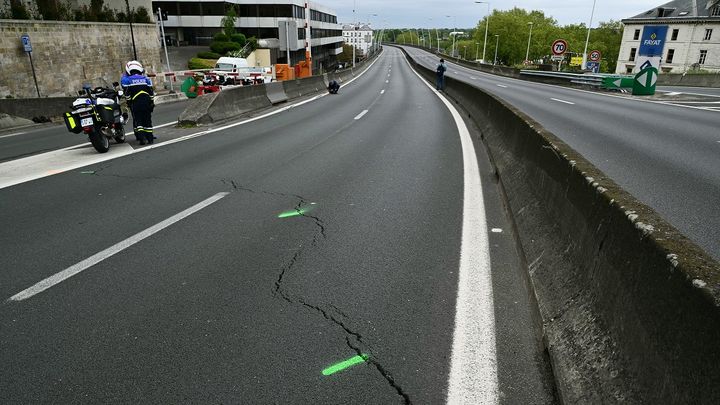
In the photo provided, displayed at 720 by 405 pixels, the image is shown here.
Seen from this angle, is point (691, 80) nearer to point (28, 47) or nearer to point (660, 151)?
point (660, 151)

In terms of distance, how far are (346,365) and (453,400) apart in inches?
29.6

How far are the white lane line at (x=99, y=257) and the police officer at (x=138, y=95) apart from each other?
548cm

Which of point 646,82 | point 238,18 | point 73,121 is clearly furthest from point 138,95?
point 238,18

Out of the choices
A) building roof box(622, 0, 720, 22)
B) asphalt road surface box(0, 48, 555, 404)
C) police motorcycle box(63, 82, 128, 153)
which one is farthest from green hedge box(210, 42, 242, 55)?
building roof box(622, 0, 720, 22)

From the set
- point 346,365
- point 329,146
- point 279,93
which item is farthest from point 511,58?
point 346,365

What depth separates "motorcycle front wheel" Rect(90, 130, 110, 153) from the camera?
31.6ft

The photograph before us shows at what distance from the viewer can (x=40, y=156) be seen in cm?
955

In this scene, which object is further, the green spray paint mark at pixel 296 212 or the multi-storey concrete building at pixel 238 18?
the multi-storey concrete building at pixel 238 18

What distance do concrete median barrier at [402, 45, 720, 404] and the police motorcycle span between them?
30.3ft

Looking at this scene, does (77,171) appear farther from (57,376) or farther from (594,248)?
(594,248)

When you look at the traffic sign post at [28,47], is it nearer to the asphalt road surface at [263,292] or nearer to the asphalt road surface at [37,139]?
the asphalt road surface at [37,139]

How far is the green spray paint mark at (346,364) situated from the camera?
299 centimetres

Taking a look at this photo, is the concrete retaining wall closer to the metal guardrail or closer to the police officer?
the metal guardrail

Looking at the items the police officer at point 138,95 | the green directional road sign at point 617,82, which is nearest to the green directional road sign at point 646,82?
the green directional road sign at point 617,82
